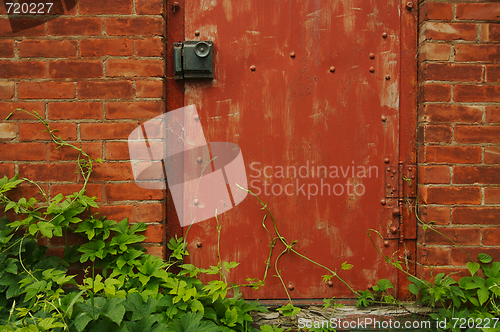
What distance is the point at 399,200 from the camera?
164cm

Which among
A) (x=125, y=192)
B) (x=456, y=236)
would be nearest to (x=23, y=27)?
(x=125, y=192)

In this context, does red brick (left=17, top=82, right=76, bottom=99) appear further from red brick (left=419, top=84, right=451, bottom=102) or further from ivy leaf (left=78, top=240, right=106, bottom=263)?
red brick (left=419, top=84, right=451, bottom=102)

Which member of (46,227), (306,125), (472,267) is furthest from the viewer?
(306,125)

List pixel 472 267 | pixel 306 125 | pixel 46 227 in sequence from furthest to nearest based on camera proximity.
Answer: pixel 306 125, pixel 472 267, pixel 46 227

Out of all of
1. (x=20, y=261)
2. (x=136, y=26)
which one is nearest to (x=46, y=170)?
(x=20, y=261)

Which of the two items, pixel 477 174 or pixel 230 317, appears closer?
pixel 230 317

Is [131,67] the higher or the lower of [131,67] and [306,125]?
the higher

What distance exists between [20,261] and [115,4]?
1358 millimetres

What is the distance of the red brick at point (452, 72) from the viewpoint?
1.57 metres

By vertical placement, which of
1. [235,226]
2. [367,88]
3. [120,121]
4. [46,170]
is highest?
[367,88]

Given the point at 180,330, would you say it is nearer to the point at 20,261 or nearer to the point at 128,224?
the point at 128,224

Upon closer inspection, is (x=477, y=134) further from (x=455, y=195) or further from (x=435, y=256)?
(x=435, y=256)

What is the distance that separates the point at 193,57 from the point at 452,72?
1407 millimetres

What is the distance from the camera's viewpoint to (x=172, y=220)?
5.33ft
